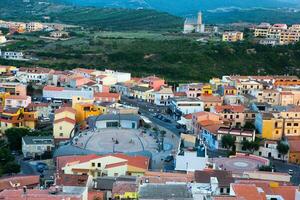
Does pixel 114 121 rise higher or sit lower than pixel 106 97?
lower

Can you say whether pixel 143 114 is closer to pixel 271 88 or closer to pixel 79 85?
pixel 79 85

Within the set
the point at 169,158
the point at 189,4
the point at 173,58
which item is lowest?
the point at 169,158

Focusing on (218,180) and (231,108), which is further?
(231,108)

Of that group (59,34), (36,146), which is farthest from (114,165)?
(59,34)

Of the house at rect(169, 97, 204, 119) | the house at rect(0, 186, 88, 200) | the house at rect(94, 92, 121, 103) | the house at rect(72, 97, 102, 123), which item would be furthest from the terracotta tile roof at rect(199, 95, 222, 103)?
the house at rect(0, 186, 88, 200)

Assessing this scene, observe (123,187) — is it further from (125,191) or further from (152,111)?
(152,111)

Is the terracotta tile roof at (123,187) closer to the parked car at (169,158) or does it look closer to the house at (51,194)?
the house at (51,194)

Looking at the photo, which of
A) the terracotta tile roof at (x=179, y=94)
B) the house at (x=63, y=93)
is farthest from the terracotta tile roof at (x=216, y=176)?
the terracotta tile roof at (x=179, y=94)
